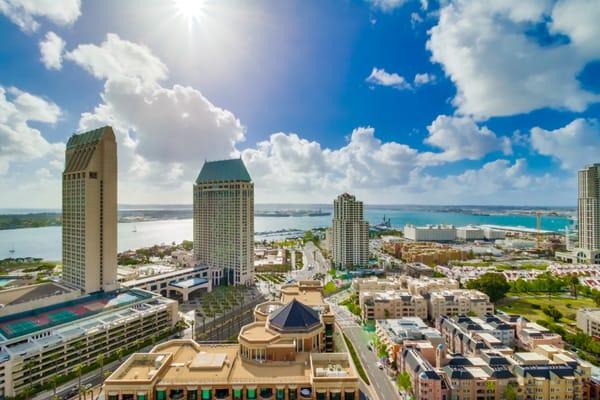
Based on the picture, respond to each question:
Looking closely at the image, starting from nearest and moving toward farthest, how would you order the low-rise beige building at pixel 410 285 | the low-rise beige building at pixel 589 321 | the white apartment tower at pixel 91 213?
the low-rise beige building at pixel 589 321
the white apartment tower at pixel 91 213
the low-rise beige building at pixel 410 285

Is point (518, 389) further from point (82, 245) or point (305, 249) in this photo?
point (305, 249)

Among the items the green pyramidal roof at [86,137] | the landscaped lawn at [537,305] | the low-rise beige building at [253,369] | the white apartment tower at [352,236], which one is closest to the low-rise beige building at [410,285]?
the landscaped lawn at [537,305]

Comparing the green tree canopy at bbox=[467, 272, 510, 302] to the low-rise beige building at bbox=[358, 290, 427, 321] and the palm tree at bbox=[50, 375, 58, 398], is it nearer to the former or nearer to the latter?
the low-rise beige building at bbox=[358, 290, 427, 321]

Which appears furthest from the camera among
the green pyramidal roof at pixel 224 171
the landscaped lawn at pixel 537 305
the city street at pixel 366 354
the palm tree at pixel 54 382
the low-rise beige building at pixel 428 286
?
the green pyramidal roof at pixel 224 171

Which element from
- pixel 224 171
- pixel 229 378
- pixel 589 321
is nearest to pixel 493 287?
pixel 589 321

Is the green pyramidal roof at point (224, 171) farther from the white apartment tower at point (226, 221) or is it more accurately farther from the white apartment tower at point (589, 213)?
the white apartment tower at point (589, 213)

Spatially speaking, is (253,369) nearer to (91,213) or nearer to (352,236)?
(91,213)
